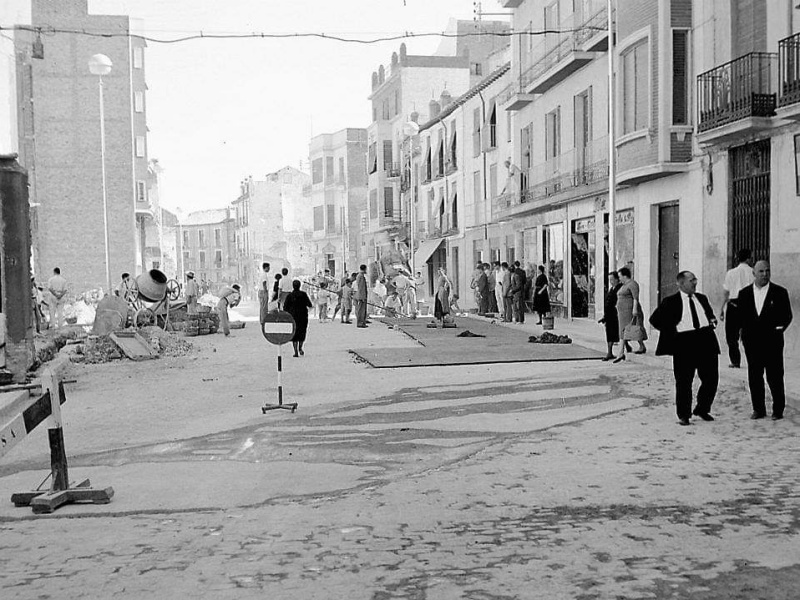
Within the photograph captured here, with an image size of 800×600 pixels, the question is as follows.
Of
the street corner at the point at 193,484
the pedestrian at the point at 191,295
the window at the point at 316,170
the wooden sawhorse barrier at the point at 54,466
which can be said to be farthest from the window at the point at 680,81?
the window at the point at 316,170

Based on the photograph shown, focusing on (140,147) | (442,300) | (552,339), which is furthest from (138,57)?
(552,339)

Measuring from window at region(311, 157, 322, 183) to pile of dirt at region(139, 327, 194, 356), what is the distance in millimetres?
55643

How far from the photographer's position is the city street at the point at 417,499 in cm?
495

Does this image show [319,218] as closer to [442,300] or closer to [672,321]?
[442,300]

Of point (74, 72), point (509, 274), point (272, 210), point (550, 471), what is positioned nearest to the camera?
point (550, 471)

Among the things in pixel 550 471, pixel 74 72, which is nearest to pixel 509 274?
pixel 550 471

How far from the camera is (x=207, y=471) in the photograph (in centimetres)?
801

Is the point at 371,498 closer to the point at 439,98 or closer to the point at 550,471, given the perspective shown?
Answer: the point at 550,471

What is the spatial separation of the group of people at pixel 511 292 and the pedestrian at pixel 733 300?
29.3 feet

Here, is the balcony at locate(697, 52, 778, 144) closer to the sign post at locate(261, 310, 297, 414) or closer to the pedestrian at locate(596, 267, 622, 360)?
the pedestrian at locate(596, 267, 622, 360)

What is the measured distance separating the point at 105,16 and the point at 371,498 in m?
43.1

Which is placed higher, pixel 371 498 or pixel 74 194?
pixel 74 194

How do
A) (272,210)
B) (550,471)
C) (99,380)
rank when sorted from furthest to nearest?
(272,210) < (99,380) < (550,471)

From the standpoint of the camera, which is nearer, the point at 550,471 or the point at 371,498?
the point at 371,498
